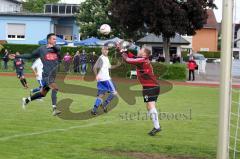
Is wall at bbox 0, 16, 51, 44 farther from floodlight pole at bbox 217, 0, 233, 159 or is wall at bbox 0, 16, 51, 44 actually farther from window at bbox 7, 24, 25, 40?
floodlight pole at bbox 217, 0, 233, 159

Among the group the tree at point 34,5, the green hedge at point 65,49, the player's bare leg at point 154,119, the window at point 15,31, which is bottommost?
the player's bare leg at point 154,119

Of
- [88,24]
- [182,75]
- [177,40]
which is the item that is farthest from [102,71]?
[177,40]

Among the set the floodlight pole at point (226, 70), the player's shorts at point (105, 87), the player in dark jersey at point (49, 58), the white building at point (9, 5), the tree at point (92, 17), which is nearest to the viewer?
the floodlight pole at point (226, 70)

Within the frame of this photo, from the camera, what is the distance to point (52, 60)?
14875 millimetres

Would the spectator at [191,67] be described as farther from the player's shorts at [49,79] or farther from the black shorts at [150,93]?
the black shorts at [150,93]

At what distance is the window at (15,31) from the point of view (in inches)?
2455


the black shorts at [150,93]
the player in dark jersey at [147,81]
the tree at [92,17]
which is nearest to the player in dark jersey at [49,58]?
the player in dark jersey at [147,81]

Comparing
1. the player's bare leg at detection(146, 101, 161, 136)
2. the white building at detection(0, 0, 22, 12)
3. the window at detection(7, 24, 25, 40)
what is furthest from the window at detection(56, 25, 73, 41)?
the player's bare leg at detection(146, 101, 161, 136)

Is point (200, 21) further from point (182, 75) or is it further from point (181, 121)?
point (181, 121)

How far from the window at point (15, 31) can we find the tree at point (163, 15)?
18741 mm

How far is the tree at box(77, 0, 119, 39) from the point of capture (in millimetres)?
59062

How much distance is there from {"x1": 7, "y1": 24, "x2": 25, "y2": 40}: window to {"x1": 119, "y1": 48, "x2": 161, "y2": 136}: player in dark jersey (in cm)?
5137

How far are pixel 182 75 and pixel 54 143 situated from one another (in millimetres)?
29267

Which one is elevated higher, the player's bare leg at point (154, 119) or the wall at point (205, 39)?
the wall at point (205, 39)
